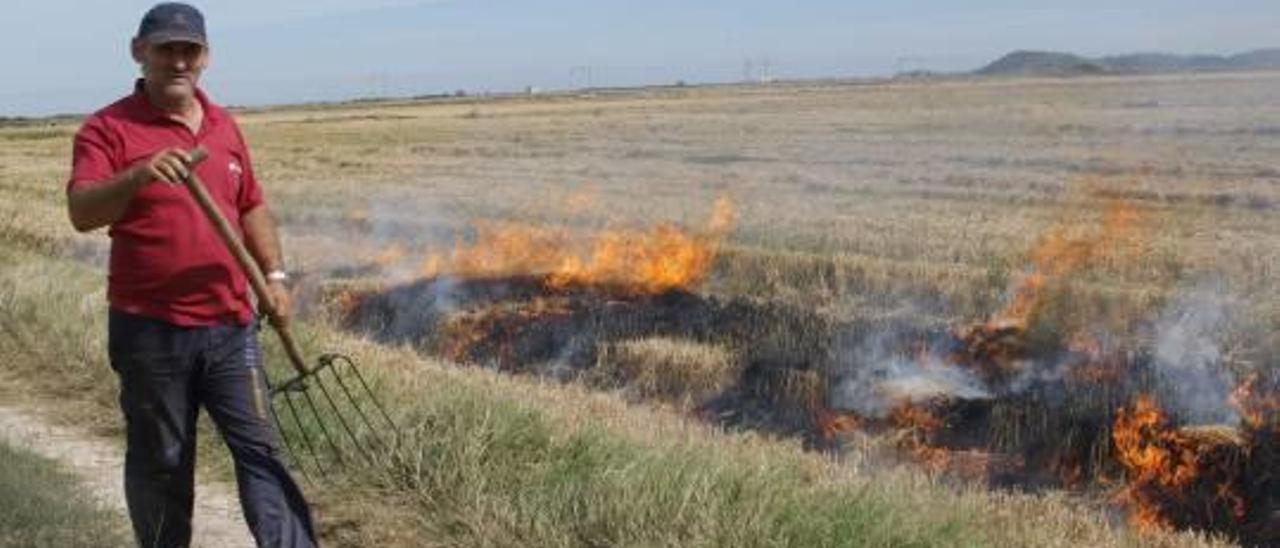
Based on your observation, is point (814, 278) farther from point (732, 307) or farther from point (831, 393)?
point (831, 393)

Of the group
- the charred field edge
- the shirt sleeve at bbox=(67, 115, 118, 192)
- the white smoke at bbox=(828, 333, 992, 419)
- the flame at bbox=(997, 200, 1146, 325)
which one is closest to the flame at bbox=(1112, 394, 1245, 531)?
the charred field edge

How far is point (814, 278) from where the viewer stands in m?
13.8

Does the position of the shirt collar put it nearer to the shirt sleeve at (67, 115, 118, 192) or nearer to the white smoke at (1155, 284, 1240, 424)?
the shirt sleeve at (67, 115, 118, 192)

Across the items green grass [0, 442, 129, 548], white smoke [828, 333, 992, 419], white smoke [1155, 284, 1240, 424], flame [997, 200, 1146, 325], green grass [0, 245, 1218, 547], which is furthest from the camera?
flame [997, 200, 1146, 325]

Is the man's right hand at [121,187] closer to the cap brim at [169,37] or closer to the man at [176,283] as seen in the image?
the man at [176,283]

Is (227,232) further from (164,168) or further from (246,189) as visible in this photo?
(246,189)

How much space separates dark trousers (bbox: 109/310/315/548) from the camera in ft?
14.3

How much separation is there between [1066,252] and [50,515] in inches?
460

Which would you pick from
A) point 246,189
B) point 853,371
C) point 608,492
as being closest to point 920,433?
point 853,371

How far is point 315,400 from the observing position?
7.16 meters

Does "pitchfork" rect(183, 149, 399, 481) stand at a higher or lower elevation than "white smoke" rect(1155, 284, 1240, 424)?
higher

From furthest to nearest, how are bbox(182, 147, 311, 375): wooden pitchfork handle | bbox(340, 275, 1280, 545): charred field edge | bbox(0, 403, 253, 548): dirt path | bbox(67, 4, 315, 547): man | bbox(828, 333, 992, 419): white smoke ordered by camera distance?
bbox(828, 333, 992, 419): white smoke, bbox(340, 275, 1280, 545): charred field edge, bbox(0, 403, 253, 548): dirt path, bbox(67, 4, 315, 547): man, bbox(182, 147, 311, 375): wooden pitchfork handle

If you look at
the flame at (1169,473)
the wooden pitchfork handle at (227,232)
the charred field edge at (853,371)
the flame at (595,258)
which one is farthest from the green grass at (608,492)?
the flame at (595,258)

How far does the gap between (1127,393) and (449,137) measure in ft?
130
